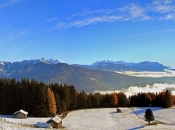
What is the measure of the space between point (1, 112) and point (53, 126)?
1471 inches

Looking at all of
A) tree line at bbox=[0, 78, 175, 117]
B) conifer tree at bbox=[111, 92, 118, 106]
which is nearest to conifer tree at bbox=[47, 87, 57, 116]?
tree line at bbox=[0, 78, 175, 117]

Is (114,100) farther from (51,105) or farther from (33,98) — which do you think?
(33,98)

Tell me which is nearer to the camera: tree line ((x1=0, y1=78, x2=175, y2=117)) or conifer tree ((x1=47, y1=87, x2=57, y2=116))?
tree line ((x1=0, y1=78, x2=175, y2=117))

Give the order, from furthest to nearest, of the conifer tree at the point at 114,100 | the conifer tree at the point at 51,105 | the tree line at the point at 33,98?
the conifer tree at the point at 114,100
the conifer tree at the point at 51,105
the tree line at the point at 33,98

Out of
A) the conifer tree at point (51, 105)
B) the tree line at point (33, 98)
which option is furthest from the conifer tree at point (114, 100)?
the conifer tree at point (51, 105)

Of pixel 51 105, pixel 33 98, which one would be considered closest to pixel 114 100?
pixel 51 105

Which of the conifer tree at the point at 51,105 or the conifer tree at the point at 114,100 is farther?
the conifer tree at the point at 114,100

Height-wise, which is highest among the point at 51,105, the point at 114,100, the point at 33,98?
the point at 33,98

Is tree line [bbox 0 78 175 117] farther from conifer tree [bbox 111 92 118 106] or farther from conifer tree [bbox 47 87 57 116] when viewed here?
conifer tree [bbox 111 92 118 106]

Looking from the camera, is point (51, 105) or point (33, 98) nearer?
point (51, 105)

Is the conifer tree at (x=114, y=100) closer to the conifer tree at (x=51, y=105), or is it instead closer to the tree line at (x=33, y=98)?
the tree line at (x=33, y=98)

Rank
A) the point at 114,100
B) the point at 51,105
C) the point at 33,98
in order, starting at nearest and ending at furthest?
the point at 51,105
the point at 33,98
the point at 114,100

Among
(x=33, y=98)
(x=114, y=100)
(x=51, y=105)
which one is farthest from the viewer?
(x=114, y=100)

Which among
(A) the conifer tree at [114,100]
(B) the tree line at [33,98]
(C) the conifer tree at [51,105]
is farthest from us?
(A) the conifer tree at [114,100]
